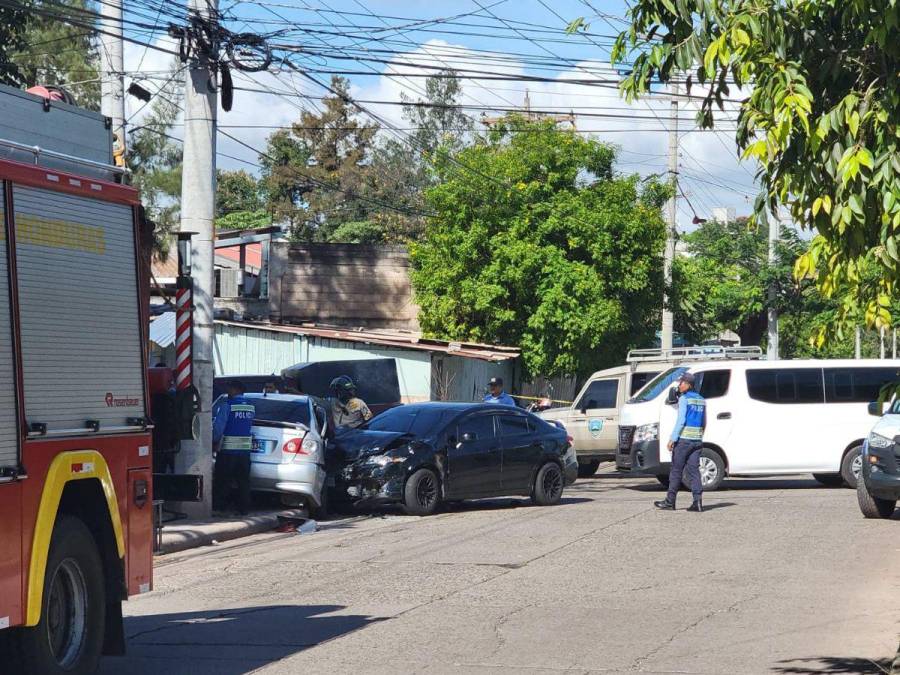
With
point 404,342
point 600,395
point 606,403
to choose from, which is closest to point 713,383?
point 606,403

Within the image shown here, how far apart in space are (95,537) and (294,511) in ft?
32.3

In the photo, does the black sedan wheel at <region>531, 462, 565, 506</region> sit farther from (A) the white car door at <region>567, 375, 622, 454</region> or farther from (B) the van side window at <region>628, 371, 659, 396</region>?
(B) the van side window at <region>628, 371, 659, 396</region>

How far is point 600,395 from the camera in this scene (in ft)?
80.8

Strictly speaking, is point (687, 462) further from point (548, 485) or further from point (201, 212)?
point (201, 212)

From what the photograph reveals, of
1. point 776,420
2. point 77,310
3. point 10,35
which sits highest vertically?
point 10,35

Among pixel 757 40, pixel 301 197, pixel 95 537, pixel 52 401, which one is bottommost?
pixel 95 537

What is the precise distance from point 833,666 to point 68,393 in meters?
4.90

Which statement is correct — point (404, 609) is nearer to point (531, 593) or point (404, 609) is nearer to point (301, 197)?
point (531, 593)

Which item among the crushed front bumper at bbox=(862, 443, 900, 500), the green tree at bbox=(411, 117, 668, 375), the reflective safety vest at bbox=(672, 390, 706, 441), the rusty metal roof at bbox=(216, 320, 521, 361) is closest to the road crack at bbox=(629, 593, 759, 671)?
the crushed front bumper at bbox=(862, 443, 900, 500)

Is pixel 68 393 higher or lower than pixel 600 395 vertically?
higher

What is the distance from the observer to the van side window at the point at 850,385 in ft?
69.3

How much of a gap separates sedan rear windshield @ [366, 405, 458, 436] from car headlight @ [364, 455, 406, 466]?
23.5 inches

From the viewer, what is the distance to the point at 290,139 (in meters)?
64.6

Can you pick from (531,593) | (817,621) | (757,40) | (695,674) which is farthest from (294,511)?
(757,40)
